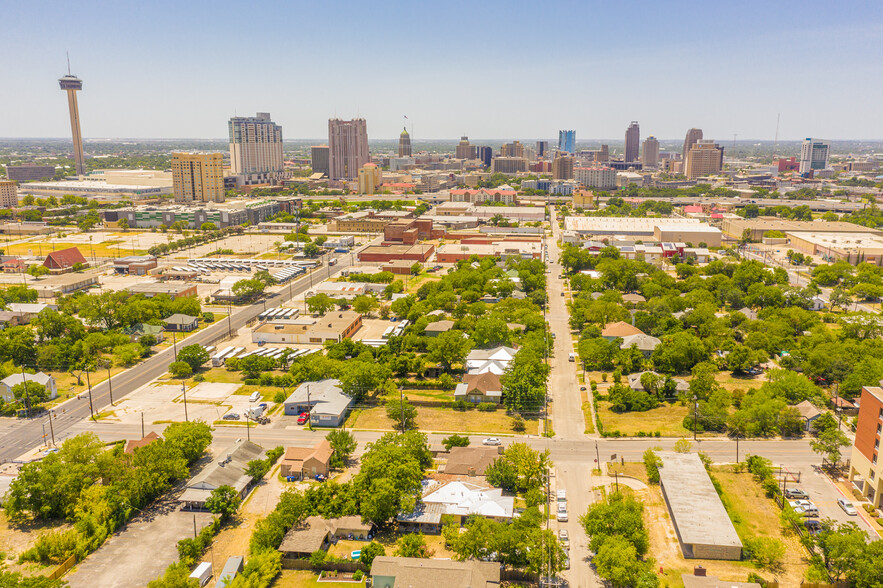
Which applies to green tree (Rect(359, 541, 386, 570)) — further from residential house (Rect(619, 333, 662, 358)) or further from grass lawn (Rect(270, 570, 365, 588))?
residential house (Rect(619, 333, 662, 358))

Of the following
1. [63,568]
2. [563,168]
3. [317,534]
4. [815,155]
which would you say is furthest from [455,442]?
[815,155]

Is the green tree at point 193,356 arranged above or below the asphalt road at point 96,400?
above

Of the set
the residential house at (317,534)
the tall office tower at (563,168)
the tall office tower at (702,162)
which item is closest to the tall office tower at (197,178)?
the tall office tower at (563,168)

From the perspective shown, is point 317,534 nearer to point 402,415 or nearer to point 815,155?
point 402,415

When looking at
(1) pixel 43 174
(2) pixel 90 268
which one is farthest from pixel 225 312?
(1) pixel 43 174

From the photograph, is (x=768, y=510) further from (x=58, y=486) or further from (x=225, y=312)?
(x=225, y=312)

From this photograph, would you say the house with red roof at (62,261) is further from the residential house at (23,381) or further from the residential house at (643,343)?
the residential house at (643,343)
